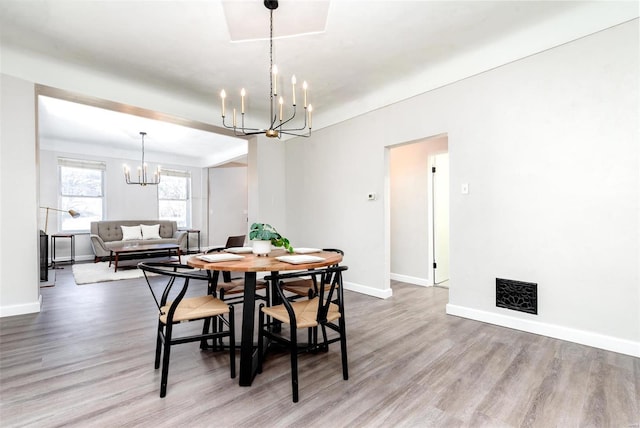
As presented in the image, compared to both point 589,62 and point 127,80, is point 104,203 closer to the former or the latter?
point 127,80

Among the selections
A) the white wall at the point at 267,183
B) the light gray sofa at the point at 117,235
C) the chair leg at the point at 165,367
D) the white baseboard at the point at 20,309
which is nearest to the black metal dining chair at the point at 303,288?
the chair leg at the point at 165,367

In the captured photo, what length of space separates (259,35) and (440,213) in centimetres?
343

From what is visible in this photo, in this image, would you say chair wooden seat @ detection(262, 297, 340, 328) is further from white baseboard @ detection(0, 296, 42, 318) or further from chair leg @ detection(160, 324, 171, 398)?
white baseboard @ detection(0, 296, 42, 318)

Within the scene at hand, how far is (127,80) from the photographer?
140 inches

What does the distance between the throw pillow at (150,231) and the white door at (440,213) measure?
646cm

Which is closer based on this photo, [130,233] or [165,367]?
[165,367]

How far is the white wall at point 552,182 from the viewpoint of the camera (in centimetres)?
227

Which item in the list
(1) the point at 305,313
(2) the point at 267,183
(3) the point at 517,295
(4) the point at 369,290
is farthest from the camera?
(2) the point at 267,183

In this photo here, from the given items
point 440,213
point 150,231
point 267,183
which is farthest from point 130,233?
point 440,213

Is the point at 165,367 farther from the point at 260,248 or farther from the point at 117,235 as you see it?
the point at 117,235

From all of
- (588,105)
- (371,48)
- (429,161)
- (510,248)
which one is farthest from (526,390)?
(429,161)

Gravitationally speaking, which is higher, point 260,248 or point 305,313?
point 260,248

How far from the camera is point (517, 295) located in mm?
2779

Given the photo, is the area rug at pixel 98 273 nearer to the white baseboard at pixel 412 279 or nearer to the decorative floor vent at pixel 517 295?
the white baseboard at pixel 412 279
